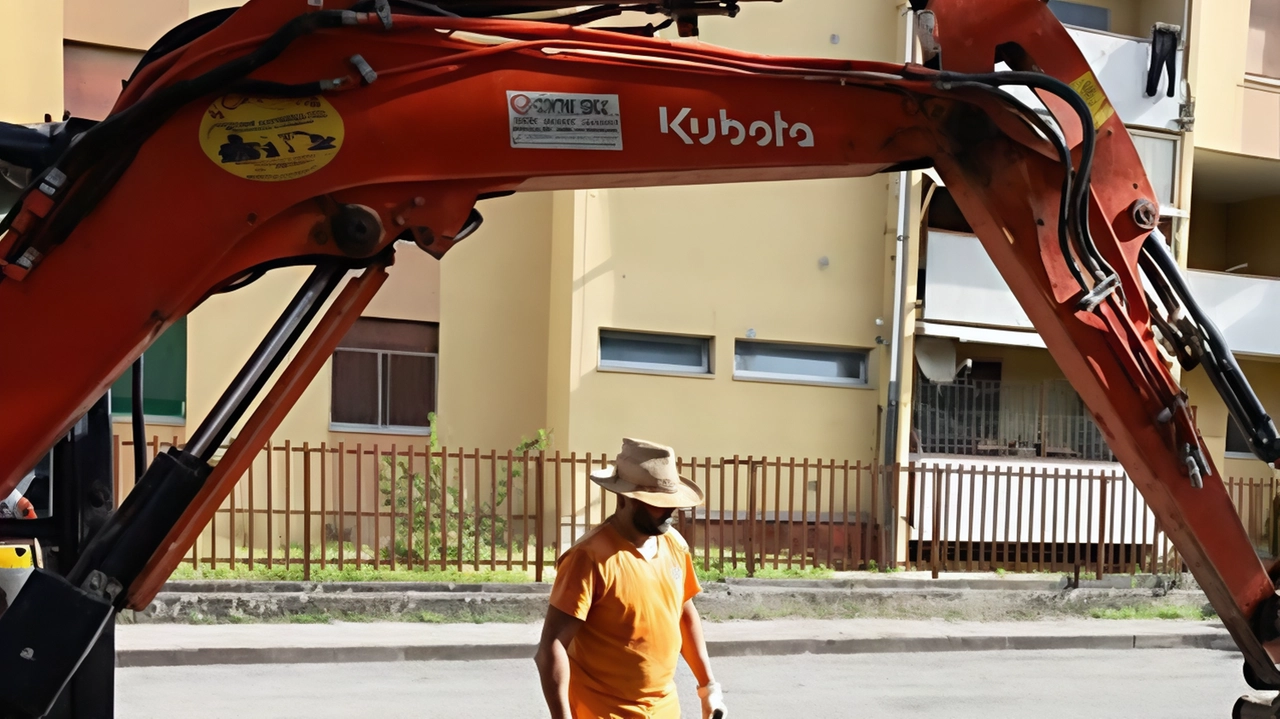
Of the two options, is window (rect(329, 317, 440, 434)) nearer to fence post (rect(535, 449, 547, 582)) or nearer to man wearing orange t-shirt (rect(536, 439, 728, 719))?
fence post (rect(535, 449, 547, 582))

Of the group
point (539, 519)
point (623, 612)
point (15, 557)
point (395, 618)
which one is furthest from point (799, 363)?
point (15, 557)

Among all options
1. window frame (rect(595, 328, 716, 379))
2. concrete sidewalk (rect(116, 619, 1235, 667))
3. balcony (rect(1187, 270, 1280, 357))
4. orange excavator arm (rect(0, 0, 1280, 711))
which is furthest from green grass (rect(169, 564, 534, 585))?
balcony (rect(1187, 270, 1280, 357))

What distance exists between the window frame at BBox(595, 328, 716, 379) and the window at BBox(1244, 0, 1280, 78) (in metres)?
11.0

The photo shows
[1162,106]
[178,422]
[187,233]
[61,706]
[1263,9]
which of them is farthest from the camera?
[1263,9]

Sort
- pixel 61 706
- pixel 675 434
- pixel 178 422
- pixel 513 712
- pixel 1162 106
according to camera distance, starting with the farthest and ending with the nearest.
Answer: pixel 1162 106 < pixel 675 434 < pixel 178 422 < pixel 513 712 < pixel 61 706

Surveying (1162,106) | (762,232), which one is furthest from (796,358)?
(1162,106)

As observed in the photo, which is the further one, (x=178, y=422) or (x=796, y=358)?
(x=796, y=358)

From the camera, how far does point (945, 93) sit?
3.62 metres

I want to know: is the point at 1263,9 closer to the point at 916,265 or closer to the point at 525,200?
the point at 916,265

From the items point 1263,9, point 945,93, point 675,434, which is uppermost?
point 1263,9

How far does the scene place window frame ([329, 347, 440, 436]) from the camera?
1802 centimetres

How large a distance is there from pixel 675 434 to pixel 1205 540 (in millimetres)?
14829

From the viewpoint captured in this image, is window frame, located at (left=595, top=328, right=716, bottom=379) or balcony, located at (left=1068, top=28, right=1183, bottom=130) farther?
balcony, located at (left=1068, top=28, right=1183, bottom=130)

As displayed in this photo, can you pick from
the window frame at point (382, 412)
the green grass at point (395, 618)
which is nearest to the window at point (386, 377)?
the window frame at point (382, 412)
